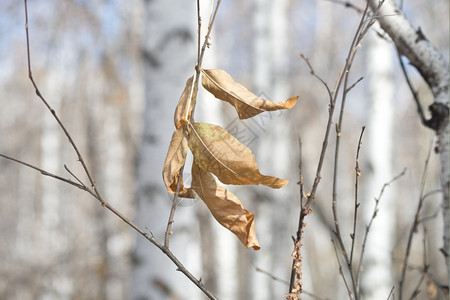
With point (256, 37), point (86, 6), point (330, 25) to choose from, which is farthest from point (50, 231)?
point (330, 25)

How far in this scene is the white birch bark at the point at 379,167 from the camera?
2875 mm

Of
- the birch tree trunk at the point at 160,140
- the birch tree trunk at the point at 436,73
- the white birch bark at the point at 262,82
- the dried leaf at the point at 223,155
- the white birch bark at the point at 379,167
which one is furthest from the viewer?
the white birch bark at the point at 262,82

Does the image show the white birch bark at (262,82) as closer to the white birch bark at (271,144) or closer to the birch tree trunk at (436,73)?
the white birch bark at (271,144)

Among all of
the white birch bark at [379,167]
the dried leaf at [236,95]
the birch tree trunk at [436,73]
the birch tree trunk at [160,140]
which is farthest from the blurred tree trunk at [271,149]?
the dried leaf at [236,95]

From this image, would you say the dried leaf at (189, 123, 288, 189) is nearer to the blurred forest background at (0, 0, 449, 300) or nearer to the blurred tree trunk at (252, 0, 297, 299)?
the blurred forest background at (0, 0, 449, 300)

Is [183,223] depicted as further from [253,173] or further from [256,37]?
[256,37]

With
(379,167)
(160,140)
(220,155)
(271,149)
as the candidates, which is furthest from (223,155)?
(271,149)

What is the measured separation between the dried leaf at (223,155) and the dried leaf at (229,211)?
0.8 inches

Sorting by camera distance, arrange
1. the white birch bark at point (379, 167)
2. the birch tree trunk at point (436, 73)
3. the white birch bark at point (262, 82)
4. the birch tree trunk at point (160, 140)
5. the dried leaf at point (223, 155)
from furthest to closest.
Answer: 1. the white birch bark at point (262, 82)
2. the white birch bark at point (379, 167)
3. the birch tree trunk at point (160, 140)
4. the birch tree trunk at point (436, 73)
5. the dried leaf at point (223, 155)

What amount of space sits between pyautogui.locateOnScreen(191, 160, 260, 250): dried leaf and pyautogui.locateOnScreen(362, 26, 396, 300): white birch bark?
256cm

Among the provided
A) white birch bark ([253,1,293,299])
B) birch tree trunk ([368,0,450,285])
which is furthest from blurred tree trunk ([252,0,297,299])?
birch tree trunk ([368,0,450,285])

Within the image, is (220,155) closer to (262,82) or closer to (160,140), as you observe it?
(160,140)

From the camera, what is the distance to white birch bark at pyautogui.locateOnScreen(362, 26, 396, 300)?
2875 millimetres

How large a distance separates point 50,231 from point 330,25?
8.72 meters
